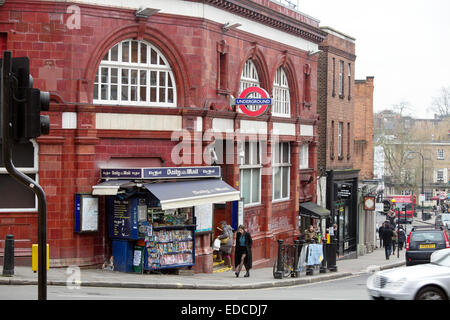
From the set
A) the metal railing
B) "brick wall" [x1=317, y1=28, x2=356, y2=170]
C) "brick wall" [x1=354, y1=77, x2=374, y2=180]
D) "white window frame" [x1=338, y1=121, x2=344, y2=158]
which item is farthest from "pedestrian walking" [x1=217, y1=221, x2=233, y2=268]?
"brick wall" [x1=354, y1=77, x2=374, y2=180]

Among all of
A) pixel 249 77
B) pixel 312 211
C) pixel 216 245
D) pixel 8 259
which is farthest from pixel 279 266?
pixel 312 211

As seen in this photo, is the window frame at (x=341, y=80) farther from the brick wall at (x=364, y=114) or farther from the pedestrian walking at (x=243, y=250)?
the pedestrian walking at (x=243, y=250)

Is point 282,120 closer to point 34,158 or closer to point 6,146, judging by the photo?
point 34,158

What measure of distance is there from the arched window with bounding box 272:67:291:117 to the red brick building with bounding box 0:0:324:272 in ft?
11.5

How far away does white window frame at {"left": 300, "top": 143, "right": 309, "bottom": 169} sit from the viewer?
1400 inches

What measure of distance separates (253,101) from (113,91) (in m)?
5.27

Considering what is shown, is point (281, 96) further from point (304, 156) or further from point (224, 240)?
point (224, 240)

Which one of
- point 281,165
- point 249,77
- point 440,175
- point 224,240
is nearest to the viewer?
point 224,240

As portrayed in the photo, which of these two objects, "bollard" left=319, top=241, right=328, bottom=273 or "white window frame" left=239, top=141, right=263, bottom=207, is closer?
"bollard" left=319, top=241, right=328, bottom=273

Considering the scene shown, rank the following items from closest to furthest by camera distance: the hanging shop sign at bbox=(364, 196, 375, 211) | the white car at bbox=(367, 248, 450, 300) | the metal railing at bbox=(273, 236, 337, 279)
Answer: the white car at bbox=(367, 248, 450, 300) < the metal railing at bbox=(273, 236, 337, 279) < the hanging shop sign at bbox=(364, 196, 375, 211)

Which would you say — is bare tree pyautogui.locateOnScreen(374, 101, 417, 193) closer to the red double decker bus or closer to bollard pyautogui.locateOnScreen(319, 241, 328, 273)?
the red double decker bus

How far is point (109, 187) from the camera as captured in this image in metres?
21.1

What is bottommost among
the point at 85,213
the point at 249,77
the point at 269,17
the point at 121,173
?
the point at 85,213

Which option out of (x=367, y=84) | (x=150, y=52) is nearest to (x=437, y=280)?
(x=150, y=52)
